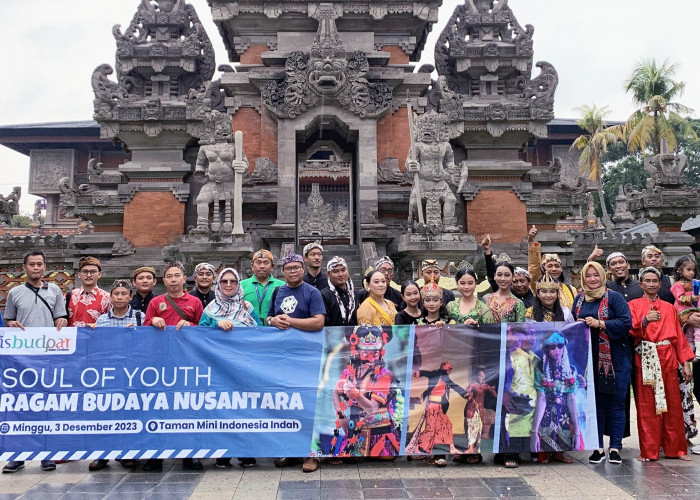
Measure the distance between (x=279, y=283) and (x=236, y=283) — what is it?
758 mm

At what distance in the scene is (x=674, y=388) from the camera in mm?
5402

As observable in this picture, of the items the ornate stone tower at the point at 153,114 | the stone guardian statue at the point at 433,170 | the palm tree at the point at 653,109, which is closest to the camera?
the stone guardian statue at the point at 433,170

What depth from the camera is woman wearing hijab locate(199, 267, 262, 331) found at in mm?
5223

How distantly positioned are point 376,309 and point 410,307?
36 centimetres

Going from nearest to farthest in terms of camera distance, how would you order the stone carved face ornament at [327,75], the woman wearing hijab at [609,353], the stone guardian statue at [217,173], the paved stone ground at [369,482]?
the paved stone ground at [369,482] → the woman wearing hijab at [609,353] → the stone guardian statue at [217,173] → the stone carved face ornament at [327,75]

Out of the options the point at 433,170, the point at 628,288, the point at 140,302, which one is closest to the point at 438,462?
the point at 628,288

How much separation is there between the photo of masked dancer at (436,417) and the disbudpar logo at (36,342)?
3.26 m

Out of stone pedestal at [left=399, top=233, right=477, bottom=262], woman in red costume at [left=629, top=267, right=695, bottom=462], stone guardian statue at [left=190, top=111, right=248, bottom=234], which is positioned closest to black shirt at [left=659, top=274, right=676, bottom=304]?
woman in red costume at [left=629, top=267, right=695, bottom=462]

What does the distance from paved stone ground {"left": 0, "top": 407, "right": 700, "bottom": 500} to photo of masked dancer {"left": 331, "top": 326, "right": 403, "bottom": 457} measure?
193 millimetres

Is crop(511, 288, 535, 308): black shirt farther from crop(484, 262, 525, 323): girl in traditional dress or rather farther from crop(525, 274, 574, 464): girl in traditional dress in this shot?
crop(484, 262, 525, 323): girl in traditional dress

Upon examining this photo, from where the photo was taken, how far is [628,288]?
601cm

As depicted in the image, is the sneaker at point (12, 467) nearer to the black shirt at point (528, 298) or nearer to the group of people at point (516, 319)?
the group of people at point (516, 319)

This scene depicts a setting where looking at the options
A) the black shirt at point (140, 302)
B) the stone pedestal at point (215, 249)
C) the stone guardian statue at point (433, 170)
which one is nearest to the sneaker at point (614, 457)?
the black shirt at point (140, 302)

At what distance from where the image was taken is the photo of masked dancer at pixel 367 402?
5.07 m
